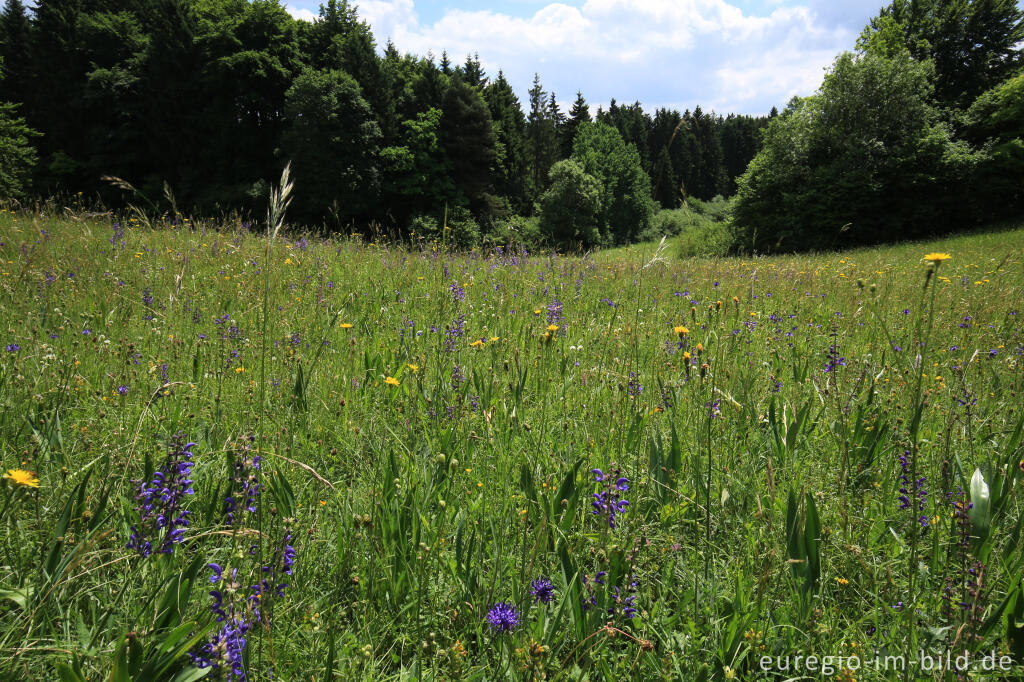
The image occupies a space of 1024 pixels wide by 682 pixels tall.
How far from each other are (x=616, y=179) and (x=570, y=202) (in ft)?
45.1

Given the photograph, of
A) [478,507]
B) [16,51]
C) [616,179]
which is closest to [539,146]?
[616,179]

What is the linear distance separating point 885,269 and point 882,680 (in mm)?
8904

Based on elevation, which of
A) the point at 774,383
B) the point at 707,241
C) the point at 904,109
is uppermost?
the point at 904,109

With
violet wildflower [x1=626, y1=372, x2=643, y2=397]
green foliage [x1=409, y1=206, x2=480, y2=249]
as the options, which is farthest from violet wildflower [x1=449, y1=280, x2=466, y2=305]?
green foliage [x1=409, y1=206, x2=480, y2=249]

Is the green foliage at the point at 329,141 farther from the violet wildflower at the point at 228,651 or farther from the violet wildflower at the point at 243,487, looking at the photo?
the violet wildflower at the point at 228,651

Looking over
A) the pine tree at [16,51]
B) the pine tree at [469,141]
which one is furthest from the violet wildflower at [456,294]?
the pine tree at [16,51]

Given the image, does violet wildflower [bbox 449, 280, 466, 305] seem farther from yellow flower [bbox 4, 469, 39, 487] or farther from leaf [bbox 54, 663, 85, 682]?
leaf [bbox 54, 663, 85, 682]

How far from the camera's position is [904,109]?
24.0 m

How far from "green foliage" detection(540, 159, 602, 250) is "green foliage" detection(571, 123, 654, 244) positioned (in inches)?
260

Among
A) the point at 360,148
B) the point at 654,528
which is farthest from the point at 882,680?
the point at 360,148

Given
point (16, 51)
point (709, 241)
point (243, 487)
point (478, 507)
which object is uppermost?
point (16, 51)

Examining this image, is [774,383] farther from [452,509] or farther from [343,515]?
[343,515]

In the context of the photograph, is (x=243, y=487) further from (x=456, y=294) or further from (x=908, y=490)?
(x=456, y=294)

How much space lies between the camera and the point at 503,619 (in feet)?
3.56
